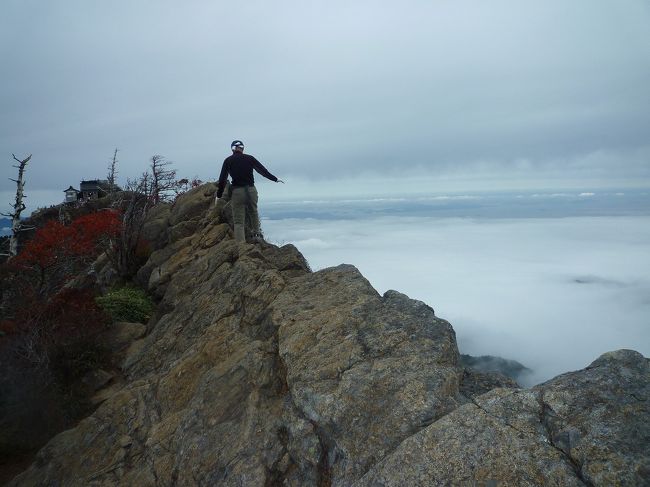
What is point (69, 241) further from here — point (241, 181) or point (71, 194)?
point (71, 194)

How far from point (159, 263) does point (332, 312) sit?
1183 centimetres

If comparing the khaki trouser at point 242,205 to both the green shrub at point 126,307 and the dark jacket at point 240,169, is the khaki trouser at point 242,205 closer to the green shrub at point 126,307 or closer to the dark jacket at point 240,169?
the dark jacket at point 240,169

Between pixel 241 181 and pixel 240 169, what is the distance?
45 centimetres

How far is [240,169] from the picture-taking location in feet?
47.8

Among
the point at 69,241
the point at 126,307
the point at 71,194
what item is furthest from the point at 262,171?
the point at 71,194

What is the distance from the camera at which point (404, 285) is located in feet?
Result: 651

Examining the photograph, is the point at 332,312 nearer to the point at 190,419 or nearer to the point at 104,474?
the point at 190,419

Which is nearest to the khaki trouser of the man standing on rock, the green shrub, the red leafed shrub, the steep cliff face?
the man standing on rock

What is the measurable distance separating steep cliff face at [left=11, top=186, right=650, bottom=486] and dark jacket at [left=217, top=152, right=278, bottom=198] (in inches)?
159

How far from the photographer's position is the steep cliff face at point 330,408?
15.5 feet

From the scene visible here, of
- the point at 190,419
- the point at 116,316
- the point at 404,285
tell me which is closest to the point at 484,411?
the point at 190,419

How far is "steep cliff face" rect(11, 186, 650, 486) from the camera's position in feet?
15.5

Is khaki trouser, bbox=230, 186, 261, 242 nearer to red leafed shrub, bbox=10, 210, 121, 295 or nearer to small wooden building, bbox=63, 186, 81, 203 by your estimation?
red leafed shrub, bbox=10, 210, 121, 295

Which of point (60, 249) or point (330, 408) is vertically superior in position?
point (60, 249)
